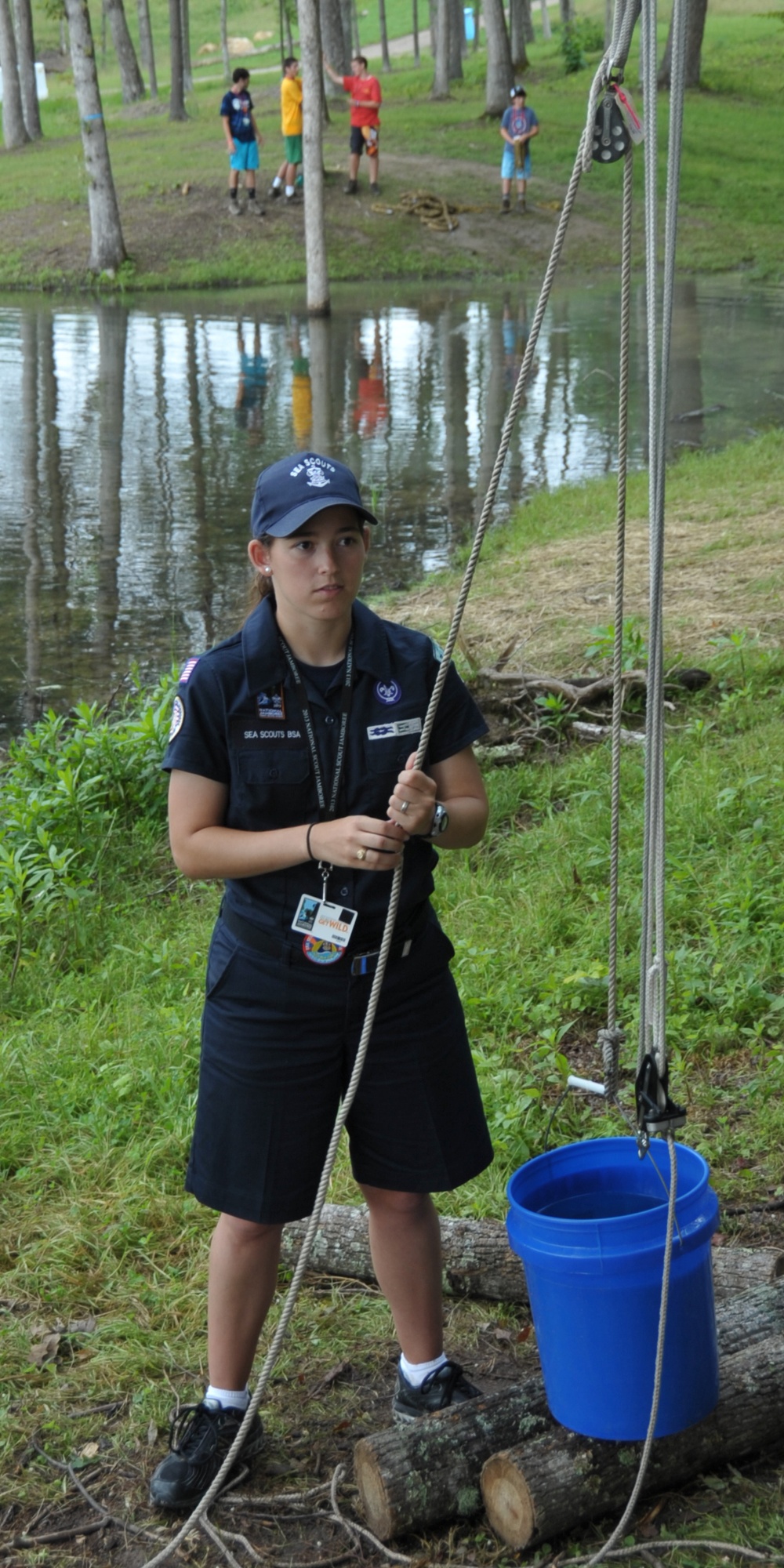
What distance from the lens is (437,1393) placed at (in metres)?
2.82

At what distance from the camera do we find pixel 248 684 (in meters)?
2.52

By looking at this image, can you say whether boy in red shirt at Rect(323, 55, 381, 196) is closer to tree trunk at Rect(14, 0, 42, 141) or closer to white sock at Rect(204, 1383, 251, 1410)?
tree trunk at Rect(14, 0, 42, 141)

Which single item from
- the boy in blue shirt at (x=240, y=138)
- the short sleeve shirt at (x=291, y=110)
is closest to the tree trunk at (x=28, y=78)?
the boy in blue shirt at (x=240, y=138)

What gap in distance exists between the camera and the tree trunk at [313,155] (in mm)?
15969

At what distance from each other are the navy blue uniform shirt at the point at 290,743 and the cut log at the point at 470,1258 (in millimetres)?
1006

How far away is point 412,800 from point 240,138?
2504 cm

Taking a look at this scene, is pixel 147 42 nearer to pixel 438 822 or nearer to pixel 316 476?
pixel 316 476

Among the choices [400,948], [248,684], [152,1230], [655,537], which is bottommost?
[152,1230]

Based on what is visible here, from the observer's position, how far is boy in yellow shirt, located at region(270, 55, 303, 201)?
25312 millimetres

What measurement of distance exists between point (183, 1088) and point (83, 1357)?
1.03m

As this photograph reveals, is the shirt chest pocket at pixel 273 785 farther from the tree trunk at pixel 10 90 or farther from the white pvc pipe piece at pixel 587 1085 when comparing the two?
the tree trunk at pixel 10 90

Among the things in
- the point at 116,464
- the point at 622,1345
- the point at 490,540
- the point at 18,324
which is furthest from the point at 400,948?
the point at 18,324

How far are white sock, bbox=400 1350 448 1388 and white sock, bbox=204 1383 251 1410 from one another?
0.31 m

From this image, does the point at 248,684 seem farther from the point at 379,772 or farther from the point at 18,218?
the point at 18,218
